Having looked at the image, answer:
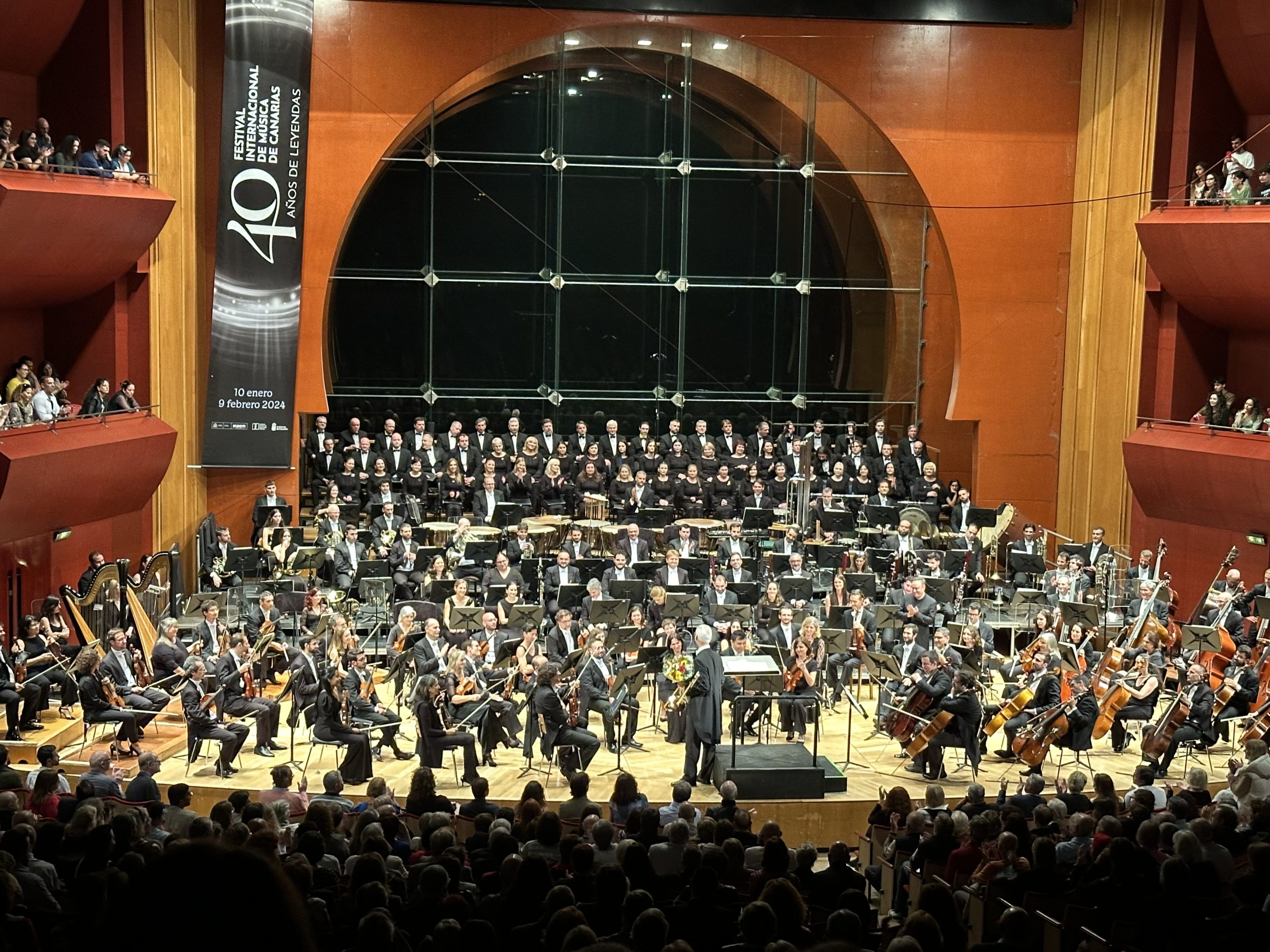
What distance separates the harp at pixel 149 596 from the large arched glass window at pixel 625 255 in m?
6.04

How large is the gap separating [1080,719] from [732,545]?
17.8ft

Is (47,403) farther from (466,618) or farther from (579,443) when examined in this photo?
(579,443)

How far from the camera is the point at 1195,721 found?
13.3 metres

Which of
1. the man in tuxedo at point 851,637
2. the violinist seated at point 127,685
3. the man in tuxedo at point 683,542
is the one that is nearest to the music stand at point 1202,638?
the man in tuxedo at point 851,637

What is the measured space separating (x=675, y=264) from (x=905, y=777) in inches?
482

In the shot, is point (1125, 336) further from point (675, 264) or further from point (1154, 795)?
point (1154, 795)

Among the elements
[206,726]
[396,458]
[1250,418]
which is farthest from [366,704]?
[1250,418]

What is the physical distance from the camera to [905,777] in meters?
13.2

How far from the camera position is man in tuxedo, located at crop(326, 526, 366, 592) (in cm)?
1703

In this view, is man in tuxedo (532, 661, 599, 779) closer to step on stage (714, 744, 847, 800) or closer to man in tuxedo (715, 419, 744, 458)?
step on stage (714, 744, 847, 800)

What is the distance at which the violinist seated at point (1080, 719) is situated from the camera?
513 inches

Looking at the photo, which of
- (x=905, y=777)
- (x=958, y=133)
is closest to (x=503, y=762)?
(x=905, y=777)

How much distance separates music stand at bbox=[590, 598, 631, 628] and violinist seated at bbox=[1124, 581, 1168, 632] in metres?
5.70

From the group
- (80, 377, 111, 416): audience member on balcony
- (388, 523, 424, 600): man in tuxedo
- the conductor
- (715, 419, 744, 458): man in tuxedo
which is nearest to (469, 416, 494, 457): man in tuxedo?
(715, 419, 744, 458): man in tuxedo
